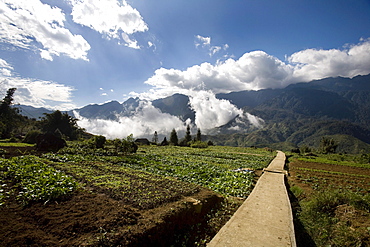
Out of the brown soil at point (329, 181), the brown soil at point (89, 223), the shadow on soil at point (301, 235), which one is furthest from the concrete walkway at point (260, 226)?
the brown soil at point (329, 181)

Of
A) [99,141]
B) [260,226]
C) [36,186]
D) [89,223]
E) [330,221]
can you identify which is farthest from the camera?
[99,141]

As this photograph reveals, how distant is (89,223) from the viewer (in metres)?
4.84

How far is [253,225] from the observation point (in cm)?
614

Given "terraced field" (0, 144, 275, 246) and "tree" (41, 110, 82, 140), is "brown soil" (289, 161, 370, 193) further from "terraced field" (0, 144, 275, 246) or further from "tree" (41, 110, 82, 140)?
"tree" (41, 110, 82, 140)

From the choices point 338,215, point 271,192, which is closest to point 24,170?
point 271,192

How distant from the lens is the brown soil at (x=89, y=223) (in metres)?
4.16

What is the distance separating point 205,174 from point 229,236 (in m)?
8.07

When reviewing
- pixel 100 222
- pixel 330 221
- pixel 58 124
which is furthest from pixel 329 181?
pixel 58 124

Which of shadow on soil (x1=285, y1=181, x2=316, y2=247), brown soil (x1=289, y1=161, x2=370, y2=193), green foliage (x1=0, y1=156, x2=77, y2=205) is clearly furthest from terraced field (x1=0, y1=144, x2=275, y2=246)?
brown soil (x1=289, y1=161, x2=370, y2=193)

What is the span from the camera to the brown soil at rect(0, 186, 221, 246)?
4.16 metres

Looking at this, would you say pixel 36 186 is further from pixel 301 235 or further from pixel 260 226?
pixel 301 235

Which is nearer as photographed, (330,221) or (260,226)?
(260,226)

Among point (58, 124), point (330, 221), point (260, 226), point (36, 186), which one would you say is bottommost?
point (330, 221)

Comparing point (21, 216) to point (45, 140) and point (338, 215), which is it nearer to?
point (338, 215)
